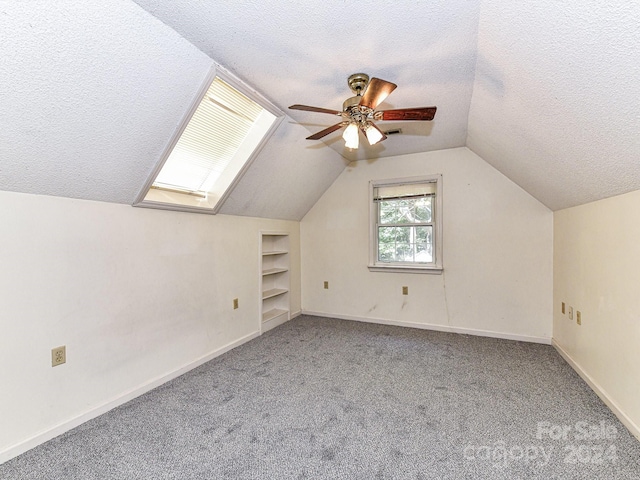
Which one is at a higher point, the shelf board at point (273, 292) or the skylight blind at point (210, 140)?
the skylight blind at point (210, 140)

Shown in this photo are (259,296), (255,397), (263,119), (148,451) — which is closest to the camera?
(148,451)

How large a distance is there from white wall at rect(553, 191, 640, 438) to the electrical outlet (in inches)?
139

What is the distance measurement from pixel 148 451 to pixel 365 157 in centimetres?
370

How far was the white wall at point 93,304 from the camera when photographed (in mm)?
1679

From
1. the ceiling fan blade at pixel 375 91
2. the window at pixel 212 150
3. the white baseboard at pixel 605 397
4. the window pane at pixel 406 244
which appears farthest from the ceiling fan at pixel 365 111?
the white baseboard at pixel 605 397

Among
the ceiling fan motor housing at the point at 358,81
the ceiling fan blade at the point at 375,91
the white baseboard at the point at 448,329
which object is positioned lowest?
the white baseboard at the point at 448,329

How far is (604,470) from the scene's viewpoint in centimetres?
150

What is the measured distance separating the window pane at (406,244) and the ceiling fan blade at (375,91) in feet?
Answer: 7.85

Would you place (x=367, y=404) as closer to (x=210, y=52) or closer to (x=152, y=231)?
(x=152, y=231)

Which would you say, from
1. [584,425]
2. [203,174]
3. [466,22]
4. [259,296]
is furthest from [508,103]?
[259,296]

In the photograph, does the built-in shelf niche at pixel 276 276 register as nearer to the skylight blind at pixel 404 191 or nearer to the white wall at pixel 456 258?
the white wall at pixel 456 258

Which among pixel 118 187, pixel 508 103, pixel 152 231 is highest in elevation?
pixel 508 103

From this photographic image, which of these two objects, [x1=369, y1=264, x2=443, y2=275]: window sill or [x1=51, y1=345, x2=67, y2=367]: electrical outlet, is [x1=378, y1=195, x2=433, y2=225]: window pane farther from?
[x1=51, y1=345, x2=67, y2=367]: electrical outlet

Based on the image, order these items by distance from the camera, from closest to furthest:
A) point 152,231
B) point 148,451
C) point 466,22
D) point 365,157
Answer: point 466,22 → point 148,451 → point 152,231 → point 365,157
